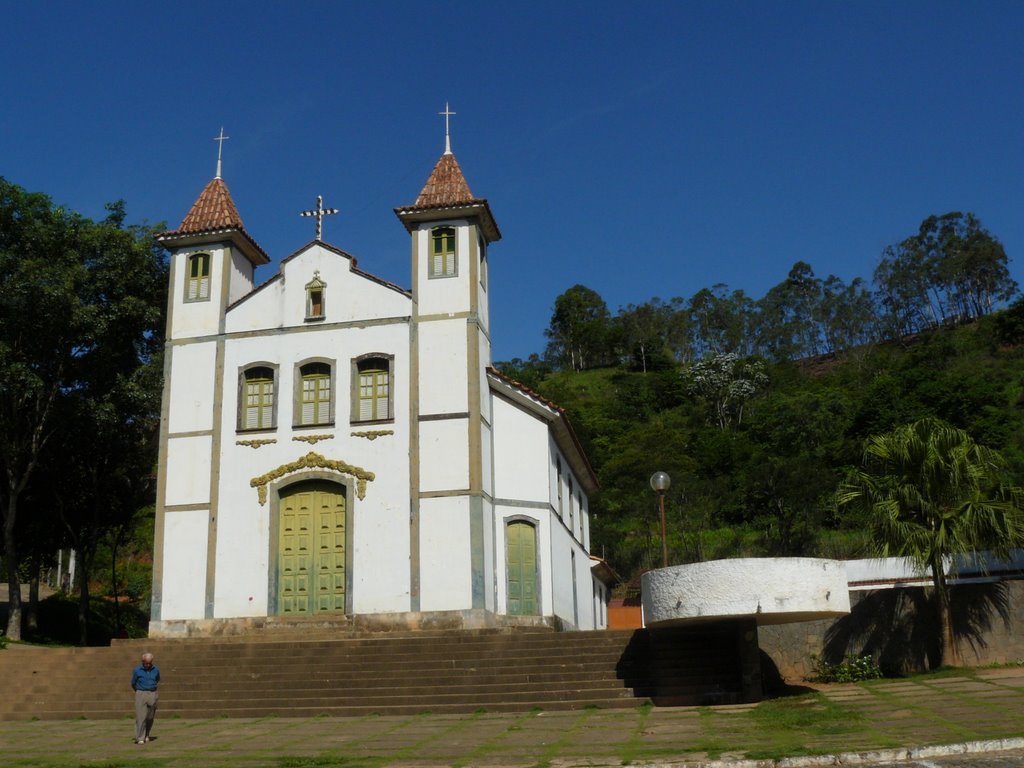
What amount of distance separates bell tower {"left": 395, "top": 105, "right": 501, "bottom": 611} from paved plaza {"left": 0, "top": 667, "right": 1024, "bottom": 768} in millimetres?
6288

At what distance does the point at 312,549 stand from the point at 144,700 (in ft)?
28.5

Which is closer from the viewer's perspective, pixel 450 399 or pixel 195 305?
pixel 450 399

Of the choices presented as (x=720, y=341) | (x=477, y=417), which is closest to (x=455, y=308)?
(x=477, y=417)

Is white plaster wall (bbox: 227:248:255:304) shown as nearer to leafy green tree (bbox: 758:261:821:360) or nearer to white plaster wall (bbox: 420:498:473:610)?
white plaster wall (bbox: 420:498:473:610)

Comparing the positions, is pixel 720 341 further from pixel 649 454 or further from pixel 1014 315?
pixel 649 454

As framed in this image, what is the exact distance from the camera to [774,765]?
10.1 metres

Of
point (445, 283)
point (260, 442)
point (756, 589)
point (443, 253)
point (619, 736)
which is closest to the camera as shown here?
point (619, 736)

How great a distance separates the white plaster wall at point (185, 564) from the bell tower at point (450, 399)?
467 centimetres

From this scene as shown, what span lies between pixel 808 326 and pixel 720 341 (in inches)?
319

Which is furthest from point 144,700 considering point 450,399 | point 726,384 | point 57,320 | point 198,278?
point 726,384

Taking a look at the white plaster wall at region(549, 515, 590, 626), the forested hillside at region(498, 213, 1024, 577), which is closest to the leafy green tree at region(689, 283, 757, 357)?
the forested hillside at region(498, 213, 1024, 577)

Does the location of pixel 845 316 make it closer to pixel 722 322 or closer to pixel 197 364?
pixel 722 322

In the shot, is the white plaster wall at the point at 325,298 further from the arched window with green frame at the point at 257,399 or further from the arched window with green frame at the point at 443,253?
the arched window with green frame at the point at 257,399

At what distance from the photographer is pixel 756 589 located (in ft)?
46.7
